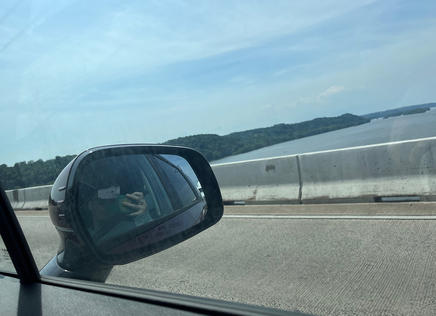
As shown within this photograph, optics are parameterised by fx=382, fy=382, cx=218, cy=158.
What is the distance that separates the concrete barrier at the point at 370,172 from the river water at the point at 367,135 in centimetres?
25

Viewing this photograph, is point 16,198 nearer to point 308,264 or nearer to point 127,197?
point 127,197

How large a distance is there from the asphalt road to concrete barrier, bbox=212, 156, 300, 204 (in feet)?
7.61

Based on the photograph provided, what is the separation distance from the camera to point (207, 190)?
2.93 m

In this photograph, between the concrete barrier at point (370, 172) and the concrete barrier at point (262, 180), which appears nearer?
the concrete barrier at point (370, 172)

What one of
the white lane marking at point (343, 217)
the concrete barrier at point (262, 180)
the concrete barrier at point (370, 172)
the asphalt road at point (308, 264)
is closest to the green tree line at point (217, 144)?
the asphalt road at point (308, 264)

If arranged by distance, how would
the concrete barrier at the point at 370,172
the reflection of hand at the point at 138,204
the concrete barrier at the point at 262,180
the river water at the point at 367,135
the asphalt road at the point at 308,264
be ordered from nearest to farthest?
the reflection of hand at the point at 138,204, the asphalt road at the point at 308,264, the river water at the point at 367,135, the concrete barrier at the point at 370,172, the concrete barrier at the point at 262,180

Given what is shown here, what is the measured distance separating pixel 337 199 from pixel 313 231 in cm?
248

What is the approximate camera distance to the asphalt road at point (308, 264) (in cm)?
286

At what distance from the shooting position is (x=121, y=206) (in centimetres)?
209

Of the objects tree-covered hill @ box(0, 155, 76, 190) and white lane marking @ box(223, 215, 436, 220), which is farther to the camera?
white lane marking @ box(223, 215, 436, 220)

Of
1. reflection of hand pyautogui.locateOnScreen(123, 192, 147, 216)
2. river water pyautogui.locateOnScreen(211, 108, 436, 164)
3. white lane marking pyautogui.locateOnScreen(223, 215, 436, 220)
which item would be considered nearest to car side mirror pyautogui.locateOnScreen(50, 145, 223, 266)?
reflection of hand pyautogui.locateOnScreen(123, 192, 147, 216)

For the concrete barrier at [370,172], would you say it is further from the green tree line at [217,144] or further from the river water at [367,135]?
the green tree line at [217,144]

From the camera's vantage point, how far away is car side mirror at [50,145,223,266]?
2.04 metres

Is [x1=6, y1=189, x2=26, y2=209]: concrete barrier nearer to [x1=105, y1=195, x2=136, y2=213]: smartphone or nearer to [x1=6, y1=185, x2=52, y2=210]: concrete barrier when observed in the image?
[x1=6, y1=185, x2=52, y2=210]: concrete barrier
